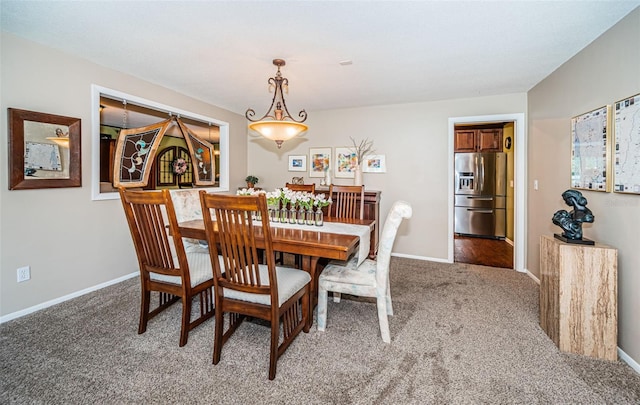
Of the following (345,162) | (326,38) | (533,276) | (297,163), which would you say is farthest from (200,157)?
(533,276)

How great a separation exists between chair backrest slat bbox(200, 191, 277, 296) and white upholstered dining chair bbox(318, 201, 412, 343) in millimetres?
599

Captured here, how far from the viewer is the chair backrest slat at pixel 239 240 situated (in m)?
1.63

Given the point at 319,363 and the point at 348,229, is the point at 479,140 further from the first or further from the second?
the point at 319,363

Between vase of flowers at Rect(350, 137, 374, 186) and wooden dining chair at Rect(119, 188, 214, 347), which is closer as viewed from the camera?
wooden dining chair at Rect(119, 188, 214, 347)

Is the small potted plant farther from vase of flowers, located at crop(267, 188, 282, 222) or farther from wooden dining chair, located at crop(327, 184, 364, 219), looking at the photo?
vase of flowers, located at crop(267, 188, 282, 222)

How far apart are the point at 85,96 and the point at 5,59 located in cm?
59

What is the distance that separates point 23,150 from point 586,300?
444 centimetres

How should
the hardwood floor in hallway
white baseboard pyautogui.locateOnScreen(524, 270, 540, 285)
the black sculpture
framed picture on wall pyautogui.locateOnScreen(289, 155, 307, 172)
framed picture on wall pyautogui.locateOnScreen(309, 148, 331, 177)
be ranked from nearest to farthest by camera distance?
the black sculpture, white baseboard pyautogui.locateOnScreen(524, 270, 540, 285), the hardwood floor in hallway, framed picture on wall pyautogui.locateOnScreen(309, 148, 331, 177), framed picture on wall pyautogui.locateOnScreen(289, 155, 307, 172)

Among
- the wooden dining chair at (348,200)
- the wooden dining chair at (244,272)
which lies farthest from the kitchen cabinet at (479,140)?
the wooden dining chair at (244,272)

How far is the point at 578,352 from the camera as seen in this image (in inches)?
78.1

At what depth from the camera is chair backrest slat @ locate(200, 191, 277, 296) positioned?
5.36 feet

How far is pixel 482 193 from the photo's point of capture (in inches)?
221

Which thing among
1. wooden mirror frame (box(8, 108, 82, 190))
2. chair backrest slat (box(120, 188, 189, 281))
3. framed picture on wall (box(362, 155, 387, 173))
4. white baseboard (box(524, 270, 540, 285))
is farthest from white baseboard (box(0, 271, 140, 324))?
white baseboard (box(524, 270, 540, 285))

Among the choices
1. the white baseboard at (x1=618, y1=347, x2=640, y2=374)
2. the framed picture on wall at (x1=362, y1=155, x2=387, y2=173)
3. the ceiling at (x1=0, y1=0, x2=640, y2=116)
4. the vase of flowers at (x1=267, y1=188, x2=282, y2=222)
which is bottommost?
the white baseboard at (x1=618, y1=347, x2=640, y2=374)
